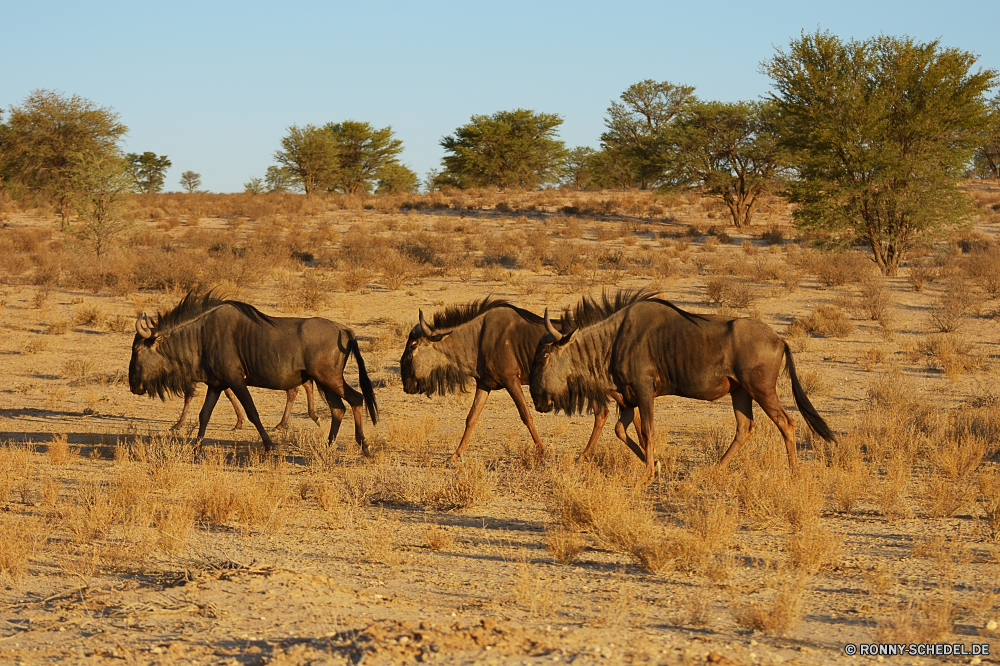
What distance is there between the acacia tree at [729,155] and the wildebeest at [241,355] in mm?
27023

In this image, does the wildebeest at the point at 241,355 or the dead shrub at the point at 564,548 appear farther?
the wildebeest at the point at 241,355

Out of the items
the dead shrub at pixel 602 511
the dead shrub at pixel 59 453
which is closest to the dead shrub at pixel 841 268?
the dead shrub at pixel 602 511

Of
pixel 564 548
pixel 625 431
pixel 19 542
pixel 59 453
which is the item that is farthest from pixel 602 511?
pixel 59 453

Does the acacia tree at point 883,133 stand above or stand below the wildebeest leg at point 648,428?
above

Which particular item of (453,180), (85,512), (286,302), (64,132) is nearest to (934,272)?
(286,302)

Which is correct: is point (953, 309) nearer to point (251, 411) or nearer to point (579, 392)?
point (579, 392)

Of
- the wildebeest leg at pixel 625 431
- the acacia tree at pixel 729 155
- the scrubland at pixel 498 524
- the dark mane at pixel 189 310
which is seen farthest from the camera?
the acacia tree at pixel 729 155

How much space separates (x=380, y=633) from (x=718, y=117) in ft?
114

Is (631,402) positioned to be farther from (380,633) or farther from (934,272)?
(934,272)

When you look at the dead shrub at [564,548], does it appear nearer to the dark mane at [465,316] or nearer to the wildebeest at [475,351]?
the wildebeest at [475,351]

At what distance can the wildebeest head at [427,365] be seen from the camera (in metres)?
9.24

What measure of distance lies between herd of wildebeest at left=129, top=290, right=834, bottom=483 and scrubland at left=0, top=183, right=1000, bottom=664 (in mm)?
490

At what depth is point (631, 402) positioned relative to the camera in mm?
8211

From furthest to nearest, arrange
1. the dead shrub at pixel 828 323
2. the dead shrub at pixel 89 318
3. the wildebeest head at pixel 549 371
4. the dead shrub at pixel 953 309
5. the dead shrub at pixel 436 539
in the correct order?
the dead shrub at pixel 89 318, the dead shrub at pixel 953 309, the dead shrub at pixel 828 323, the wildebeest head at pixel 549 371, the dead shrub at pixel 436 539
